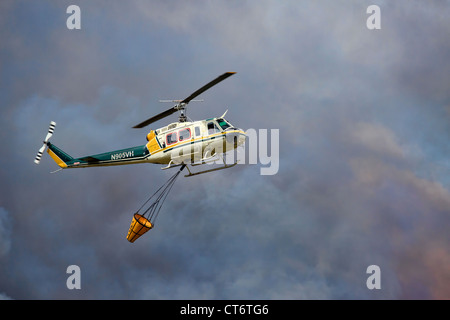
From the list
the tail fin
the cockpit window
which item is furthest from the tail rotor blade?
the cockpit window

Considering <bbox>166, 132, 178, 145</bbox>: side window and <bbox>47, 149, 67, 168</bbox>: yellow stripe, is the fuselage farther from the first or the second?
<bbox>47, 149, 67, 168</bbox>: yellow stripe

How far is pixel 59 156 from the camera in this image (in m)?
56.1

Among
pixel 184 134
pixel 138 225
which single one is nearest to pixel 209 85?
pixel 184 134

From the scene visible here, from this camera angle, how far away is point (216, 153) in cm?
5347

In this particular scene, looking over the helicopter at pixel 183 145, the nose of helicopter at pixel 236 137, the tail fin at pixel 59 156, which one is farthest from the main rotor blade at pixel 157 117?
the tail fin at pixel 59 156

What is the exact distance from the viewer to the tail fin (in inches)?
2197

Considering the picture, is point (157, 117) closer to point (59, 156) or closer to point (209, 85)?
point (209, 85)

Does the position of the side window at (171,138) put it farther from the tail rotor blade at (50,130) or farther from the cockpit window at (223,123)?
the tail rotor blade at (50,130)
